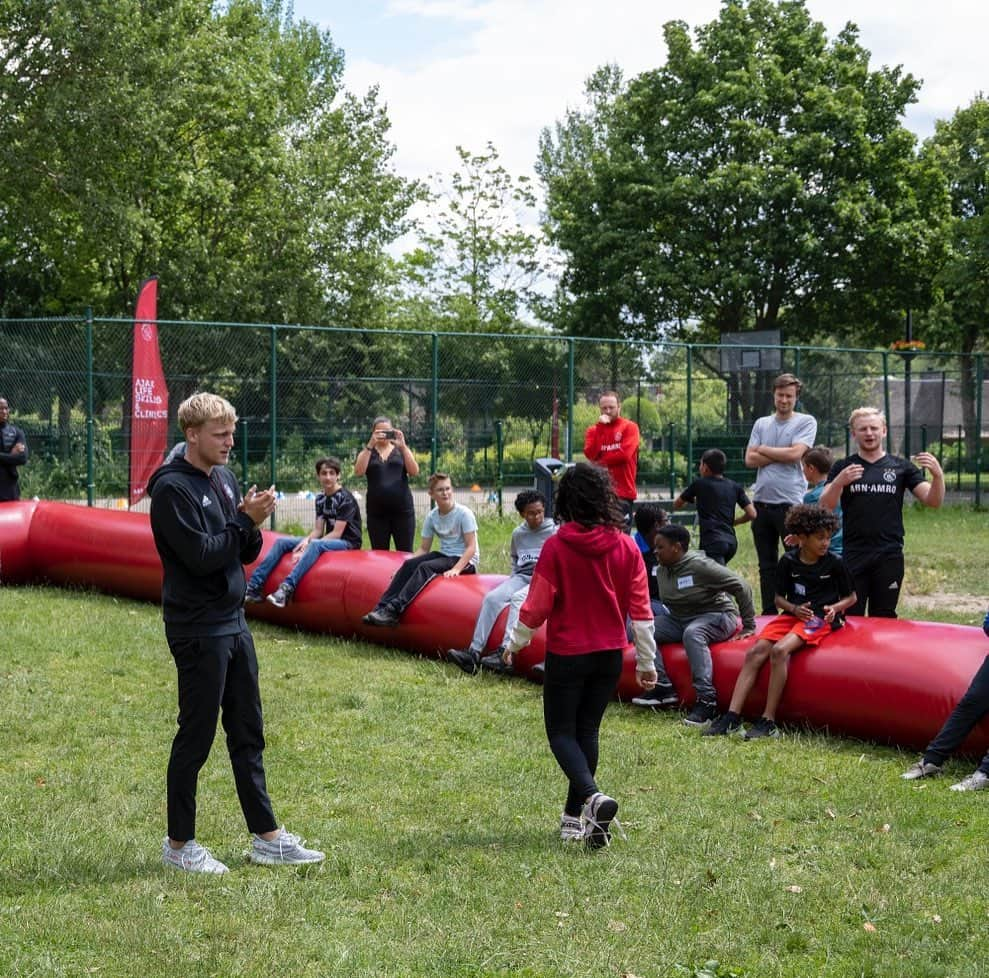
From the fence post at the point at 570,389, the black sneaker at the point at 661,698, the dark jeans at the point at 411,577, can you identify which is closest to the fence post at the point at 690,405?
the fence post at the point at 570,389

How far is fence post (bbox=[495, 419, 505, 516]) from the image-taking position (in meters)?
20.0

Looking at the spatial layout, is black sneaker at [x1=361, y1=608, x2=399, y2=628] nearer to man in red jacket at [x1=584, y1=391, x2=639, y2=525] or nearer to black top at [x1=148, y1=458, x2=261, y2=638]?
man in red jacket at [x1=584, y1=391, x2=639, y2=525]

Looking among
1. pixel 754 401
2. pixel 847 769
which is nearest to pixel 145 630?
pixel 847 769

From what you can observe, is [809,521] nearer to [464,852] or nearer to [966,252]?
[464,852]

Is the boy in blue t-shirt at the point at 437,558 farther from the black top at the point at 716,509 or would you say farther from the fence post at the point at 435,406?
the fence post at the point at 435,406

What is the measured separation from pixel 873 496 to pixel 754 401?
15662mm

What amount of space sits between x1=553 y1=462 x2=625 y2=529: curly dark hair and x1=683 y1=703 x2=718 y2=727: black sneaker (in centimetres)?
242

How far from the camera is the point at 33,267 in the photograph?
30656 millimetres

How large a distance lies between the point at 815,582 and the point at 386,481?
4.87 metres

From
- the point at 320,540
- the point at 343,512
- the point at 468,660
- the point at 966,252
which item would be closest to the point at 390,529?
the point at 343,512

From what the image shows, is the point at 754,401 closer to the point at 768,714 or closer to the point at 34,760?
the point at 768,714

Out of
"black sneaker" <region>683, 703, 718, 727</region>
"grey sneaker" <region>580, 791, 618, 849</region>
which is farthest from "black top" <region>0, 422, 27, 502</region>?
"grey sneaker" <region>580, 791, 618, 849</region>

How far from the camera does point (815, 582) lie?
774cm

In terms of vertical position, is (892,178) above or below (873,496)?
above
